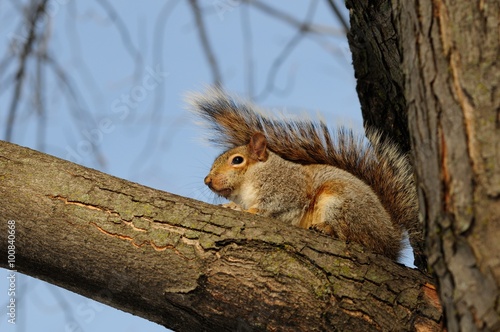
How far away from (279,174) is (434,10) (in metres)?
1.58

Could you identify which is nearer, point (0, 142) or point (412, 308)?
point (412, 308)

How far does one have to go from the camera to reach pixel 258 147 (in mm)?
3398

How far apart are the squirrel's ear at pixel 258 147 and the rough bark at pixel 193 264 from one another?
3.19 feet

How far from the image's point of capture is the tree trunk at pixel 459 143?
162cm

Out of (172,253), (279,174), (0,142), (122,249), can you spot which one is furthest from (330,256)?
(0,142)

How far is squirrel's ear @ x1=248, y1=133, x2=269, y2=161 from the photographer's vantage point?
3.38m

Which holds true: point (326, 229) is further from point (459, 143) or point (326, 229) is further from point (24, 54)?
point (24, 54)

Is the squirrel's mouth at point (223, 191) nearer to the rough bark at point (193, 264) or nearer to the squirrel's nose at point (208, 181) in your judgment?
the squirrel's nose at point (208, 181)

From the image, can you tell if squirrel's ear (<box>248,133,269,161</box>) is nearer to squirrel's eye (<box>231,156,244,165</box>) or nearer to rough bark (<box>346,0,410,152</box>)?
squirrel's eye (<box>231,156,244,165</box>)

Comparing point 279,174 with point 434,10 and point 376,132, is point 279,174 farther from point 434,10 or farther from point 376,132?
point 434,10

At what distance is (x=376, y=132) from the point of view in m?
3.24

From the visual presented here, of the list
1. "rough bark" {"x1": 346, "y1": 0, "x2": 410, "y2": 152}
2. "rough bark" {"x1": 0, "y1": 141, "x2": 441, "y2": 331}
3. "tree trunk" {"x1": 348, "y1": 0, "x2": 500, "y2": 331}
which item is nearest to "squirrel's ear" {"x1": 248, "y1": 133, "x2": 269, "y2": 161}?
"rough bark" {"x1": 346, "y1": 0, "x2": 410, "y2": 152}

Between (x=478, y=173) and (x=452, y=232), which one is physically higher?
(x=478, y=173)

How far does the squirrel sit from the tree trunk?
1048mm
